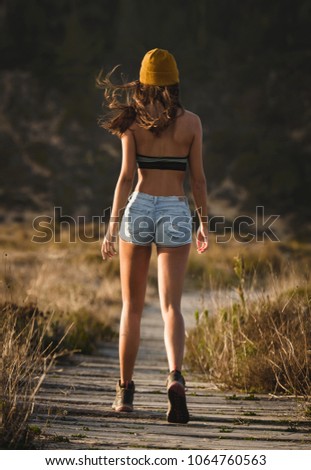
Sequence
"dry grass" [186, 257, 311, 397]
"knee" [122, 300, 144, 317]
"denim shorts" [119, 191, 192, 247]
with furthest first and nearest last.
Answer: "dry grass" [186, 257, 311, 397], "knee" [122, 300, 144, 317], "denim shorts" [119, 191, 192, 247]

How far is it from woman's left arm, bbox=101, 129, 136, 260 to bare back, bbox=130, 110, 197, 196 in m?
0.05

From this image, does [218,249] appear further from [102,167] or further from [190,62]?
[190,62]

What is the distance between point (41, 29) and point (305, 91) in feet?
57.6

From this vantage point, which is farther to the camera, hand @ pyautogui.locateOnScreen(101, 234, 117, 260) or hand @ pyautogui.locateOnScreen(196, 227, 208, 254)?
hand @ pyautogui.locateOnScreen(196, 227, 208, 254)

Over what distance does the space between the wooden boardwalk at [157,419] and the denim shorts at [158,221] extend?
0.95 metres

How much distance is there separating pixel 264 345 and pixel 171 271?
4.87 ft

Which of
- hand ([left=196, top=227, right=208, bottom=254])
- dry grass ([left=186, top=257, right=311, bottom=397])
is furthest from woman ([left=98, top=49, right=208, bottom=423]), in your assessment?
dry grass ([left=186, top=257, right=311, bottom=397])

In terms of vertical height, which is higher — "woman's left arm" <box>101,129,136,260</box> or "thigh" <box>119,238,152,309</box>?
"woman's left arm" <box>101,129,136,260</box>

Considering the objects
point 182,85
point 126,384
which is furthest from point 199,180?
point 182,85

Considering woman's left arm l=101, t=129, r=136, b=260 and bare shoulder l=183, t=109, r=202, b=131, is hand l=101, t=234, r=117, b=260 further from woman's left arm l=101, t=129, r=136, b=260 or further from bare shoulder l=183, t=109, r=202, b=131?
bare shoulder l=183, t=109, r=202, b=131

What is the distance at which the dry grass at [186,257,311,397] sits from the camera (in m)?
7.21

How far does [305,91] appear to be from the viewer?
74.1 meters

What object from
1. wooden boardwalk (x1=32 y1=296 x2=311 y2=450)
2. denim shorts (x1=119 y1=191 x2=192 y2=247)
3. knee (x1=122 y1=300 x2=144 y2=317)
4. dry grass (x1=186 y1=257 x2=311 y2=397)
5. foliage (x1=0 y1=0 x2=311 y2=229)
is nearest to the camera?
wooden boardwalk (x1=32 y1=296 x2=311 y2=450)
